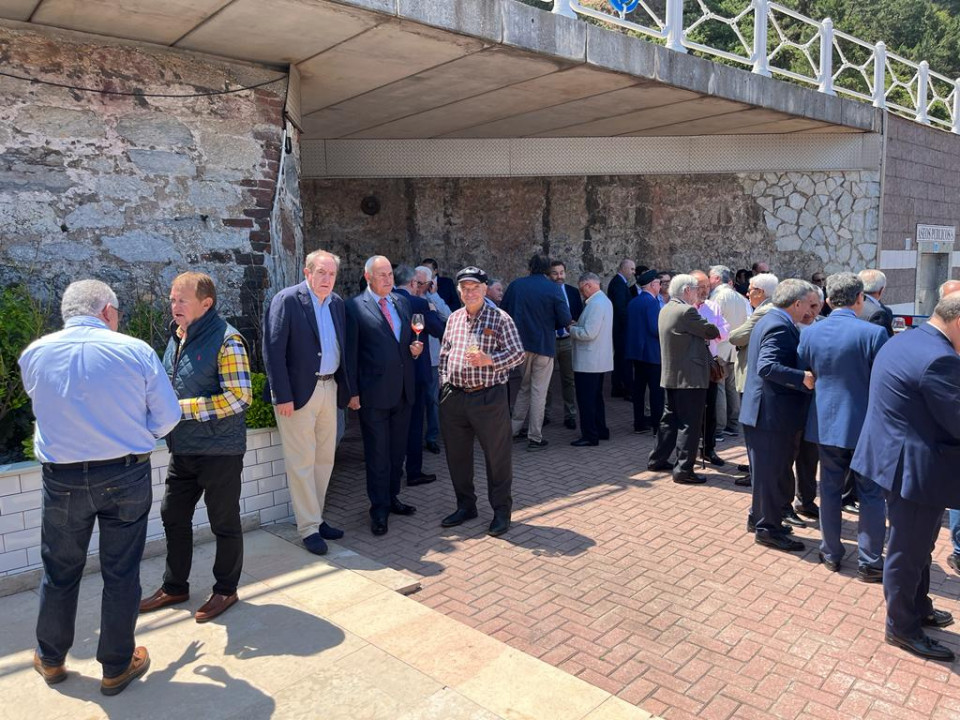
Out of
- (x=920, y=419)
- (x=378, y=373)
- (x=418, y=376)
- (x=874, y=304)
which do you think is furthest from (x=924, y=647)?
(x=418, y=376)

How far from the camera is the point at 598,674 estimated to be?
11.9 feet

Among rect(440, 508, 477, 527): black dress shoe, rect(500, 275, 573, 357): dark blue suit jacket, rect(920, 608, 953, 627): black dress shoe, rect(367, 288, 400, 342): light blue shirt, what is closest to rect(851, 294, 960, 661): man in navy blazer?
rect(920, 608, 953, 627): black dress shoe

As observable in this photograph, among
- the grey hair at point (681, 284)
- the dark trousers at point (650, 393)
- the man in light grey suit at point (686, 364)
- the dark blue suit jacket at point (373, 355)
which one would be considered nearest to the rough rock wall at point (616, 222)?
the dark trousers at point (650, 393)

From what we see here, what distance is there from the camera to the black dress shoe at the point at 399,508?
19.2 feet

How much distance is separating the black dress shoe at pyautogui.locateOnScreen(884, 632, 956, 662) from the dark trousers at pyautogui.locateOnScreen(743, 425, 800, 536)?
1.34 metres

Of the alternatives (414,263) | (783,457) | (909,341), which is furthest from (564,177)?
(909,341)

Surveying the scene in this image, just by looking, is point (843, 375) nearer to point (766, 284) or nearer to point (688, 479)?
point (766, 284)

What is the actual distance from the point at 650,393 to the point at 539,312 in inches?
67.8

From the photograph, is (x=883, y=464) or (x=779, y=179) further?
(x=779, y=179)

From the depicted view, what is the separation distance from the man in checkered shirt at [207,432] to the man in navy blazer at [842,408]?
3.45 metres

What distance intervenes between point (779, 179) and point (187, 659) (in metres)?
11.1

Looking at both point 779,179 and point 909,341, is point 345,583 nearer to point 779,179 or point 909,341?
point 909,341

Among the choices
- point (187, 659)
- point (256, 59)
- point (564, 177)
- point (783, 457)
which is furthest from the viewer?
point (564, 177)

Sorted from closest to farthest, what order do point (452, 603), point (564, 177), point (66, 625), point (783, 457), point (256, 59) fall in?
point (66, 625) → point (452, 603) → point (783, 457) → point (256, 59) → point (564, 177)
